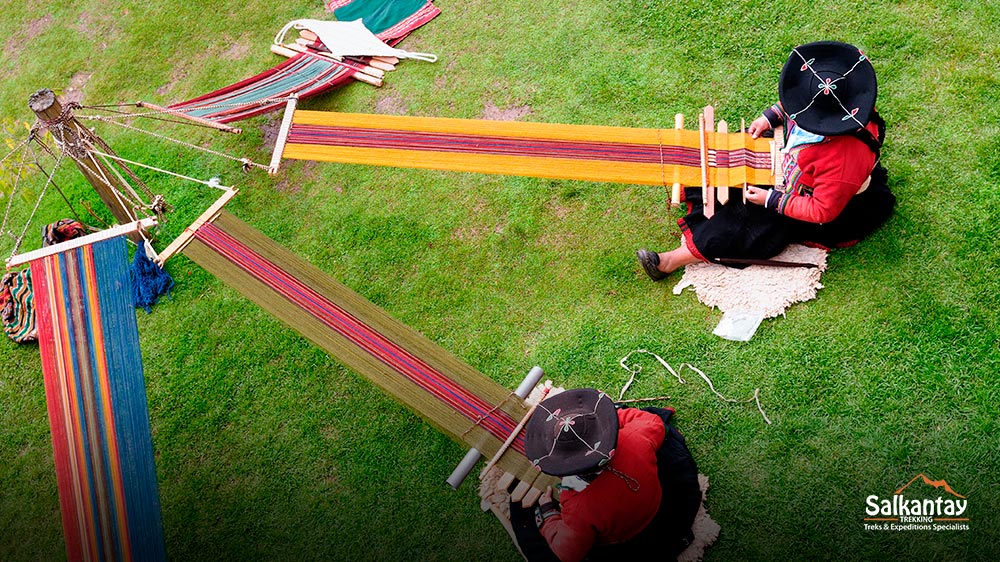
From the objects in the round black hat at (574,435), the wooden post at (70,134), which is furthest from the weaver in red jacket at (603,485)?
the wooden post at (70,134)

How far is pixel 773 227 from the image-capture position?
4.50 metres

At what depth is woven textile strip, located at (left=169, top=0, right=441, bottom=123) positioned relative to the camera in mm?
5340

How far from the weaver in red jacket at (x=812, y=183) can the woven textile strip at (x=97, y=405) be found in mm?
3047

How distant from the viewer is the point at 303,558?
445 cm

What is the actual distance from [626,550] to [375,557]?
1535 mm

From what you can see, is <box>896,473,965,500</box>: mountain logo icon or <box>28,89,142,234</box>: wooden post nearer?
<box>896,473,965,500</box>: mountain logo icon

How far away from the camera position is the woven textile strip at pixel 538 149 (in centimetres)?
444

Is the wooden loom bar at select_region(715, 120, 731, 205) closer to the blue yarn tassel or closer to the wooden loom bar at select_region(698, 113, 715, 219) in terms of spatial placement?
the wooden loom bar at select_region(698, 113, 715, 219)

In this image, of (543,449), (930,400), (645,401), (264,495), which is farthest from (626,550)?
(264,495)

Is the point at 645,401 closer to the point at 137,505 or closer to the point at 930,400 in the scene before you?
the point at 930,400

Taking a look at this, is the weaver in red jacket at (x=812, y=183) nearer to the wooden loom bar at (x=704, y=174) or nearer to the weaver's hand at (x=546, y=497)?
the wooden loom bar at (x=704, y=174)

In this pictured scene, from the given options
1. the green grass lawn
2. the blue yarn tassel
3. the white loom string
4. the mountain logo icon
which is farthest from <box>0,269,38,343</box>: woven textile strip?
the mountain logo icon

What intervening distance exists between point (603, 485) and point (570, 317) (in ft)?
5.09

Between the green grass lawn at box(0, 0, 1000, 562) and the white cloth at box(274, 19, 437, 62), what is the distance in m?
0.15
